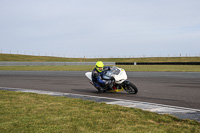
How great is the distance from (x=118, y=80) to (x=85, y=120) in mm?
4750

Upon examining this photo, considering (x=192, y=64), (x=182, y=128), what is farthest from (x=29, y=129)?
(x=192, y=64)

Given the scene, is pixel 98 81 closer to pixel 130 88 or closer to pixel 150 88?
pixel 130 88

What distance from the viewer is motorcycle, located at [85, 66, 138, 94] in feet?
32.7

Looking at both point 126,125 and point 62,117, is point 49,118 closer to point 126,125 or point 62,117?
point 62,117

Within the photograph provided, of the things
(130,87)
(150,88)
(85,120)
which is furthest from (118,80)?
(85,120)

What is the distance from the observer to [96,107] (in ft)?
22.6

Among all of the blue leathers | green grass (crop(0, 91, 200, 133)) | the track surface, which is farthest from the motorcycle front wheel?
green grass (crop(0, 91, 200, 133))

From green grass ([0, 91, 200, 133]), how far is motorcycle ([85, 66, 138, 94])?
3079 mm

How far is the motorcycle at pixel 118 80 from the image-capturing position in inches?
392

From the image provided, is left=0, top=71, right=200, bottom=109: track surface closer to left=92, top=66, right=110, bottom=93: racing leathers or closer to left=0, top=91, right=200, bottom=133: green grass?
left=92, top=66, right=110, bottom=93: racing leathers

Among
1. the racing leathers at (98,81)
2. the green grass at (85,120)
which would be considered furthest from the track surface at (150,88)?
the green grass at (85,120)

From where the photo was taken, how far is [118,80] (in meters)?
9.97

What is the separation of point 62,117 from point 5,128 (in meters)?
1.30

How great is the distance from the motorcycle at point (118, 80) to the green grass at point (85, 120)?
308cm
